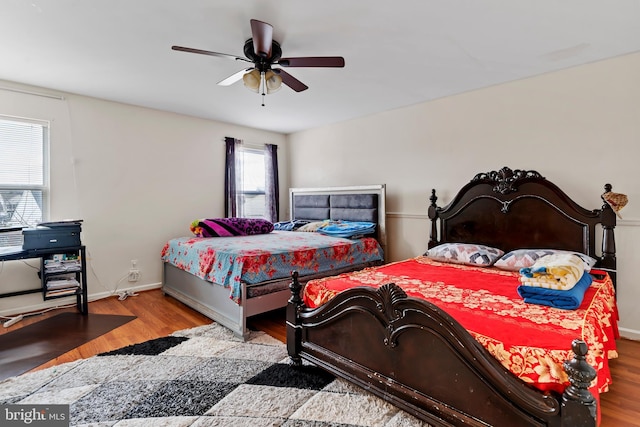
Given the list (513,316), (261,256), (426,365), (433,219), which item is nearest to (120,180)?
(261,256)

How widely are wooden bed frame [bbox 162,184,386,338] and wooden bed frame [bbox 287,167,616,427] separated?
0.66 metres

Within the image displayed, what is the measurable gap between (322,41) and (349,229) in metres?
2.19

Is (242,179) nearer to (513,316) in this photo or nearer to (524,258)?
(524,258)

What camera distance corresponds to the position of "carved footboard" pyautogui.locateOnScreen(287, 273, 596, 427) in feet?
3.94

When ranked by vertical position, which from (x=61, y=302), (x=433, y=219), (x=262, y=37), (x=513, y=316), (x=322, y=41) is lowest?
(x=61, y=302)

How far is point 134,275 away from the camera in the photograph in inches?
164

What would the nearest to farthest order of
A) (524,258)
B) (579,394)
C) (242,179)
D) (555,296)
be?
(579,394), (555,296), (524,258), (242,179)

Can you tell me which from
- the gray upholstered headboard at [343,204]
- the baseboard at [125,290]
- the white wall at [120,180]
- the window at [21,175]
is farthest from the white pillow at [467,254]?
the window at [21,175]

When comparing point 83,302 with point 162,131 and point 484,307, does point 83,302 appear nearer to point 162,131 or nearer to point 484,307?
point 162,131

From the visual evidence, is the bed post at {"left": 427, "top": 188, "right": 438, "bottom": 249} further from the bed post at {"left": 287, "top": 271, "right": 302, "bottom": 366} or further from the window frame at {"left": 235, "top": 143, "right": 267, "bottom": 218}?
the window frame at {"left": 235, "top": 143, "right": 267, "bottom": 218}

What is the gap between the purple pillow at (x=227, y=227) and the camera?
4031 millimetres

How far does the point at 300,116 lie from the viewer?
4.68 meters

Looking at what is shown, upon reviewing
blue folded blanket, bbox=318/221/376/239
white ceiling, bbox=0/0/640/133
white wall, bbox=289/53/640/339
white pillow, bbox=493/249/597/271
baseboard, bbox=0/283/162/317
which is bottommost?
baseboard, bbox=0/283/162/317

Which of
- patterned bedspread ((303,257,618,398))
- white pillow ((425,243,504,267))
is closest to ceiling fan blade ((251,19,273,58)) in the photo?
patterned bedspread ((303,257,618,398))
